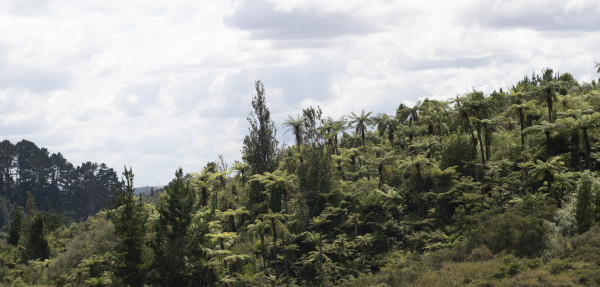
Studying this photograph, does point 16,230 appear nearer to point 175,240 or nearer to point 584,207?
point 175,240

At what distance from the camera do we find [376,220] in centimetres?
4900

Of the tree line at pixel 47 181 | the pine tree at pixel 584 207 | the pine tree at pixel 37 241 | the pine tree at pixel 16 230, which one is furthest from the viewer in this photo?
the tree line at pixel 47 181

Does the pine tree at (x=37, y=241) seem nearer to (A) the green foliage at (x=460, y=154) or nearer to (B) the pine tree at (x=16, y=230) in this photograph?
(B) the pine tree at (x=16, y=230)

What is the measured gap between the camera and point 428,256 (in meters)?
37.9

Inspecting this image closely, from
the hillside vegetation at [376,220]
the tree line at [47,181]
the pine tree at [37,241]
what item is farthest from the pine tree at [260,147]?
the tree line at [47,181]

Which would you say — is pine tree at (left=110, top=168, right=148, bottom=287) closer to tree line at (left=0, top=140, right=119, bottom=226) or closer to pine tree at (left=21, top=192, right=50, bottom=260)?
pine tree at (left=21, top=192, right=50, bottom=260)

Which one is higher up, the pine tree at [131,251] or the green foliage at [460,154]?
the green foliage at [460,154]

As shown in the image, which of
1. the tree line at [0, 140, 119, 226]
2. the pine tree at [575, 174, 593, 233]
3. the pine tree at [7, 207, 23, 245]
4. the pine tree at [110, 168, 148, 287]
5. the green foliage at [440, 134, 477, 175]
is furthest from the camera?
the tree line at [0, 140, 119, 226]

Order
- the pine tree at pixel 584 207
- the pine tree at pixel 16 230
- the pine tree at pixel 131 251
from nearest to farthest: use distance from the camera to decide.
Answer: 1. the pine tree at pixel 584 207
2. the pine tree at pixel 131 251
3. the pine tree at pixel 16 230

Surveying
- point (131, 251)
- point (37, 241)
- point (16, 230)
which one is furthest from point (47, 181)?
point (131, 251)

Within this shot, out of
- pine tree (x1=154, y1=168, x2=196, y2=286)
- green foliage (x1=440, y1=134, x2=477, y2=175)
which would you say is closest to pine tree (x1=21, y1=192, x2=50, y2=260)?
pine tree (x1=154, y1=168, x2=196, y2=286)

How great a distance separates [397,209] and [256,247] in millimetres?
12736

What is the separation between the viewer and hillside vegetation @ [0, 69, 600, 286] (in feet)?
112

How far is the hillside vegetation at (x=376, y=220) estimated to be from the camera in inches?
1341
